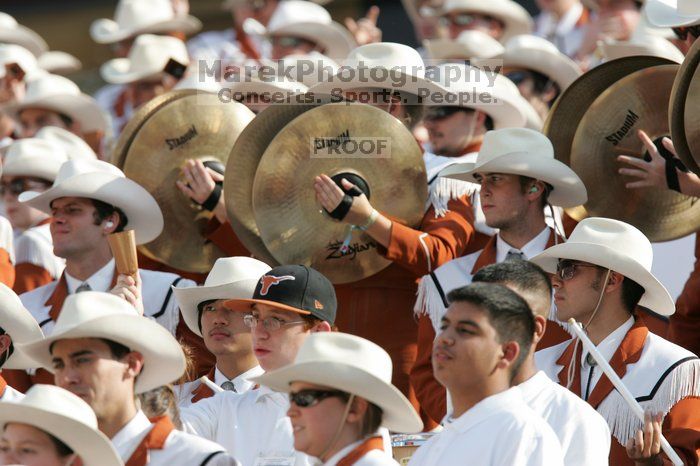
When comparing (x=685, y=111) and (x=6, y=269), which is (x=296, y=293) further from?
(x=6, y=269)

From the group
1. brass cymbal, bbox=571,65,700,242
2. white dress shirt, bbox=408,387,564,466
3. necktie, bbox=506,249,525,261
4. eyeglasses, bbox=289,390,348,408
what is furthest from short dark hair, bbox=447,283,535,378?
brass cymbal, bbox=571,65,700,242

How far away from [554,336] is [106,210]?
2.59 m

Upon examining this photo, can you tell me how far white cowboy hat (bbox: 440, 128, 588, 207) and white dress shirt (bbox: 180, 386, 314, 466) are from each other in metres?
1.82

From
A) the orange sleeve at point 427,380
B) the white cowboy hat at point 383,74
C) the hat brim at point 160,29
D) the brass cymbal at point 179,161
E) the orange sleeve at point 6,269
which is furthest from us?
the hat brim at point 160,29

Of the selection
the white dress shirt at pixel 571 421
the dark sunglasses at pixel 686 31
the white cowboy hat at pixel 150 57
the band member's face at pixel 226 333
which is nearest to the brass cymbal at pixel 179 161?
the band member's face at pixel 226 333

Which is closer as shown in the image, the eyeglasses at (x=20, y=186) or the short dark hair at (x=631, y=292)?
the short dark hair at (x=631, y=292)

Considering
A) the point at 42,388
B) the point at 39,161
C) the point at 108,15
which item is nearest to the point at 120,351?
the point at 42,388

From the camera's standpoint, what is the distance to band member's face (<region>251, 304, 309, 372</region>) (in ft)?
23.6

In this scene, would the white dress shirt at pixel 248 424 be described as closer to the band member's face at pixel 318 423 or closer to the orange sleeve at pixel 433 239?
the band member's face at pixel 318 423

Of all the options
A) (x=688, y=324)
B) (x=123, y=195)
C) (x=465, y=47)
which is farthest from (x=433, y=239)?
(x=465, y=47)

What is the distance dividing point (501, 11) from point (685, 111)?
5.10 meters

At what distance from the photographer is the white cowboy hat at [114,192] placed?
9.10 m

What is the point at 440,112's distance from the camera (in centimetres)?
950

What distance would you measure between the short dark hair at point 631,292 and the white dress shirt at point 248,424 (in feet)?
5.26
